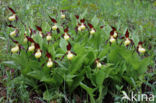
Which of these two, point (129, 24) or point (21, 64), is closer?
point (21, 64)

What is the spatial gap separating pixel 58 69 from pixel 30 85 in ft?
1.43

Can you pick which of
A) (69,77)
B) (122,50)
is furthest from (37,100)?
(122,50)

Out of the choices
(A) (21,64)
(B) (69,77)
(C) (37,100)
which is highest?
(A) (21,64)

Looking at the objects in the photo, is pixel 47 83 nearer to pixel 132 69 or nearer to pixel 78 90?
pixel 78 90

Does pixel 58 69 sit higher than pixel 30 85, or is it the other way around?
pixel 58 69

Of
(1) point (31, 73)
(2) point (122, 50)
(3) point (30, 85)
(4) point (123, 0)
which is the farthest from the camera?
(4) point (123, 0)

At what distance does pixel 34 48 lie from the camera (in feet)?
5.59

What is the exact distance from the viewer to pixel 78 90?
191cm

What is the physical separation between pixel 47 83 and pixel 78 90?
1.15 ft

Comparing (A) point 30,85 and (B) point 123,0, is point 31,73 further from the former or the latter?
(B) point 123,0

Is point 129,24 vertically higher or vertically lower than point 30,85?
higher

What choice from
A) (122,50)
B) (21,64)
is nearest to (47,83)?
(21,64)

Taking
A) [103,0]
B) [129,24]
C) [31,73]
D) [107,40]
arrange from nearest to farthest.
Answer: [31,73] < [107,40] < [129,24] < [103,0]

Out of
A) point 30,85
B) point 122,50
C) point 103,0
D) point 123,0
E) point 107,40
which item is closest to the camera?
point 122,50
